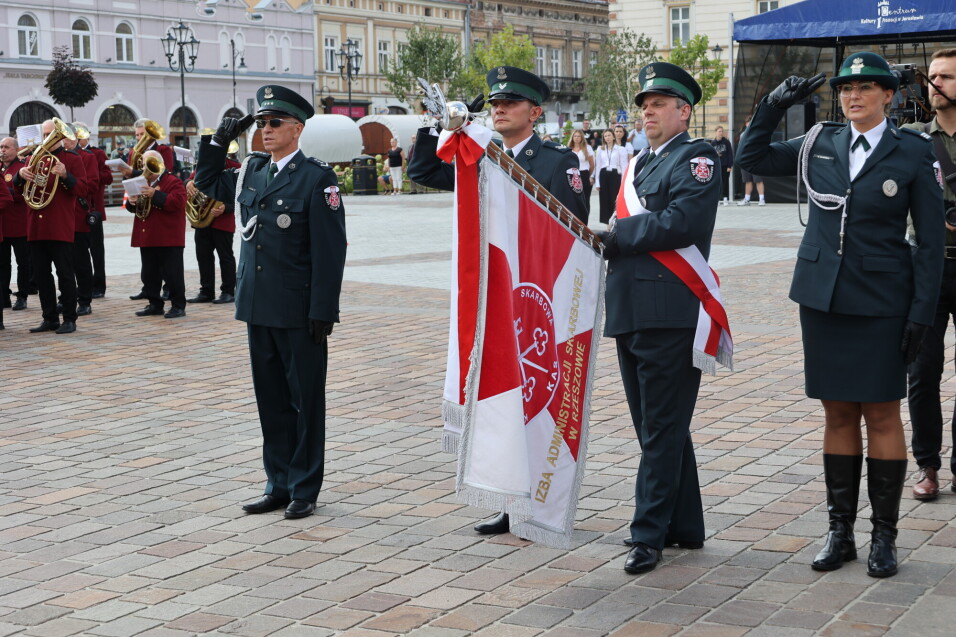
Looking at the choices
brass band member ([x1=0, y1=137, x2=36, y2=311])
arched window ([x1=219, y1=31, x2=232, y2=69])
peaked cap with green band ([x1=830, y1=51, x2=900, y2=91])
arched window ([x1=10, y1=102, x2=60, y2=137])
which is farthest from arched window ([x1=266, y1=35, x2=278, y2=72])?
peaked cap with green band ([x1=830, y1=51, x2=900, y2=91])

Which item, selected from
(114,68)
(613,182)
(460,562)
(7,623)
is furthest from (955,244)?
(114,68)

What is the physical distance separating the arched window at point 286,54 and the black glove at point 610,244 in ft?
213

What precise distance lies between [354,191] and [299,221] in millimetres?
33333

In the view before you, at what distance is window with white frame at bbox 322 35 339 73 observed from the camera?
71.6 meters

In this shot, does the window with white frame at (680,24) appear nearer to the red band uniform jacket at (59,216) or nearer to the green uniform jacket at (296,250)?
the red band uniform jacket at (59,216)

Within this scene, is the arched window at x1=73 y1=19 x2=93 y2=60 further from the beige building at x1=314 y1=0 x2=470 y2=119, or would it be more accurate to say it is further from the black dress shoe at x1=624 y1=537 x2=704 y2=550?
the black dress shoe at x1=624 y1=537 x2=704 y2=550

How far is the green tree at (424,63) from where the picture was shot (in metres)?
69.2

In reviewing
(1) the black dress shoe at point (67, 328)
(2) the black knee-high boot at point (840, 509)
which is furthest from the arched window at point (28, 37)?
(2) the black knee-high boot at point (840, 509)

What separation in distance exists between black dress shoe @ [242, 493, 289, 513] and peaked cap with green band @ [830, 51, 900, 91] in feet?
10.0

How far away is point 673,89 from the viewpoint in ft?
16.5

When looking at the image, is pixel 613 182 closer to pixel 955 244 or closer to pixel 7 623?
pixel 955 244

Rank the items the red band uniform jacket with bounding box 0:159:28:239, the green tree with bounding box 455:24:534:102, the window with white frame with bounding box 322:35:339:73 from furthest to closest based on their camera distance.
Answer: the window with white frame with bounding box 322:35:339:73 < the green tree with bounding box 455:24:534:102 < the red band uniform jacket with bounding box 0:159:28:239

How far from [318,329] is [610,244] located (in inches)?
60.7

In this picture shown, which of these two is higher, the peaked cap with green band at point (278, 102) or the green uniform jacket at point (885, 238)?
the peaked cap with green band at point (278, 102)
